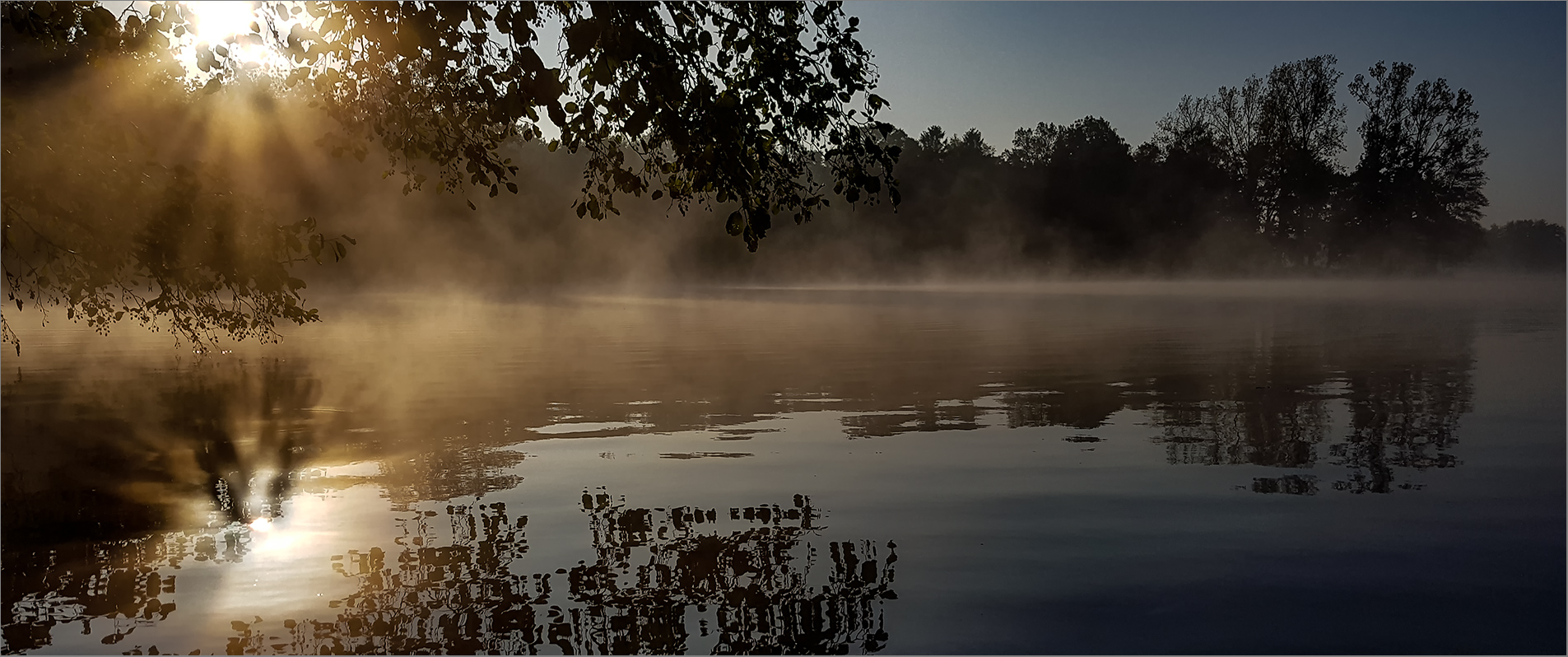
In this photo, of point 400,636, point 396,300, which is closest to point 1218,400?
point 400,636

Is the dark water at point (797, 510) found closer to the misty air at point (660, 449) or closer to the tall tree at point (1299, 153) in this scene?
the misty air at point (660, 449)

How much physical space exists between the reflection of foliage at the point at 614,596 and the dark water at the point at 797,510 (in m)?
0.03

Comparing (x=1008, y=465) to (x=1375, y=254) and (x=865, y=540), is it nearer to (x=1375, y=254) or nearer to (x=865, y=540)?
(x=865, y=540)

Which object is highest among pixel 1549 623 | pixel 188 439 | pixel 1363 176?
pixel 1363 176

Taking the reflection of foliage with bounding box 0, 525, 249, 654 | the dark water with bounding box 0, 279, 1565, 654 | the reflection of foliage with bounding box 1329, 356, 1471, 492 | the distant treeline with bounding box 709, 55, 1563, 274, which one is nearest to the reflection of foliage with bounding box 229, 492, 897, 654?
the dark water with bounding box 0, 279, 1565, 654

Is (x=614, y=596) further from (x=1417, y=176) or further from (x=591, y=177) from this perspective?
(x=1417, y=176)

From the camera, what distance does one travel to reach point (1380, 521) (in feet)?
28.3

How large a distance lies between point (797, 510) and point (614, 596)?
254 cm

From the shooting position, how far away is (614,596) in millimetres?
6992

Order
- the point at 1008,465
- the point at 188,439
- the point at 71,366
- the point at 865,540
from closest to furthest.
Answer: the point at 865,540 < the point at 1008,465 < the point at 188,439 < the point at 71,366

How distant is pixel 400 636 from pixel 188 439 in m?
9.17

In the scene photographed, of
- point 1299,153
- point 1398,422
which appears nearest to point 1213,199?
point 1299,153

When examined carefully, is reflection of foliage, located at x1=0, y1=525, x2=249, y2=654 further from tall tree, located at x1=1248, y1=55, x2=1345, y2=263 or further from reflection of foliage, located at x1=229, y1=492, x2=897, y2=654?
tall tree, located at x1=1248, y1=55, x2=1345, y2=263

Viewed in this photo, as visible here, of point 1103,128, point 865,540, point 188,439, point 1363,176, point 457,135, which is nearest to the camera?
point 865,540
